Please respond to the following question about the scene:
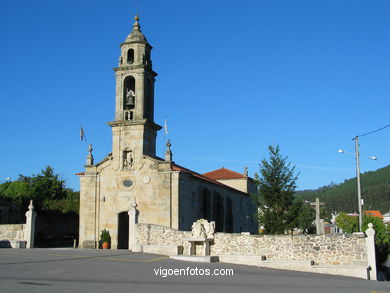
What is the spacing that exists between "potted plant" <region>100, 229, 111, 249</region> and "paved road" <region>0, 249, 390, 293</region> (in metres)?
13.0

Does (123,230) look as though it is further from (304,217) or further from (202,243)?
(304,217)

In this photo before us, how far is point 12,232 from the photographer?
3206cm

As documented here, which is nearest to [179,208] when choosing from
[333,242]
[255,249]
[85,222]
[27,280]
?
[85,222]

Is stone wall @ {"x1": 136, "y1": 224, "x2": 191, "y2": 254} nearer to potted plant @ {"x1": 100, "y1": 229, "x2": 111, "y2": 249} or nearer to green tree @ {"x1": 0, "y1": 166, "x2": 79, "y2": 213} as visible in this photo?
potted plant @ {"x1": 100, "y1": 229, "x2": 111, "y2": 249}

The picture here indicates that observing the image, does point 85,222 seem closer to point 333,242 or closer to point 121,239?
point 121,239

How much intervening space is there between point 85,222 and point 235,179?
2382cm

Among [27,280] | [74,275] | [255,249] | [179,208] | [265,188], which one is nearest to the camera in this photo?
[27,280]

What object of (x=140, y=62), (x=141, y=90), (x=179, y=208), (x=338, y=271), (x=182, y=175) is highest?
(x=140, y=62)

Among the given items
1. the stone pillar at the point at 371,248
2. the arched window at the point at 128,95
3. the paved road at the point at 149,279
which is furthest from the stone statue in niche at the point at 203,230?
the arched window at the point at 128,95

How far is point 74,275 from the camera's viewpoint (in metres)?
15.6

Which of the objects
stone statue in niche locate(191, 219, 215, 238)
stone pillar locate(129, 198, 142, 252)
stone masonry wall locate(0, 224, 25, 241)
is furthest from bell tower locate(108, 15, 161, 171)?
stone statue in niche locate(191, 219, 215, 238)

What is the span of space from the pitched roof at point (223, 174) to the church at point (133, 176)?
18034mm

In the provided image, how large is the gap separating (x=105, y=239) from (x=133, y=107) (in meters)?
10.4

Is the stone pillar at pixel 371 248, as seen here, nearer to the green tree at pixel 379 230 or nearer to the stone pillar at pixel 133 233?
the green tree at pixel 379 230
